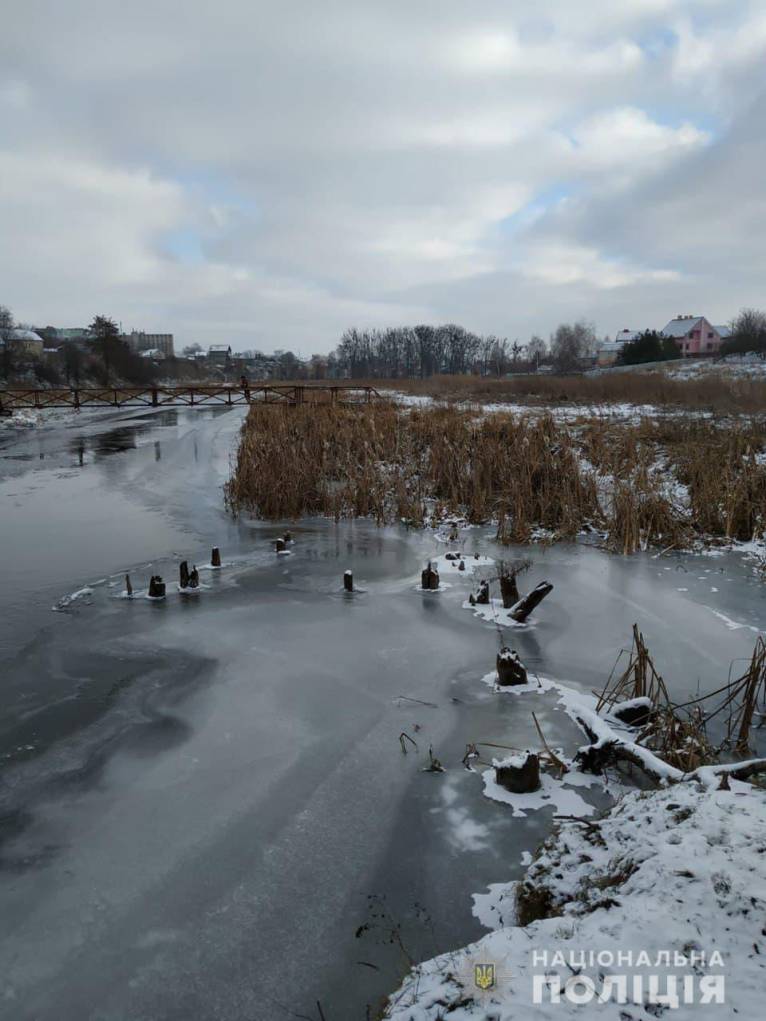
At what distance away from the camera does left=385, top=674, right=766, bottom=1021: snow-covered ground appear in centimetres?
199

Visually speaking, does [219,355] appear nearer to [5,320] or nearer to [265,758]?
[5,320]

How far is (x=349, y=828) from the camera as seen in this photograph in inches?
138

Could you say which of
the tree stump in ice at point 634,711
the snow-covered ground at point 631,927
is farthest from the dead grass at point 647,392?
the snow-covered ground at point 631,927

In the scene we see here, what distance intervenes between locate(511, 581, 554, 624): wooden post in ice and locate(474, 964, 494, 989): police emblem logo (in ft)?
14.9

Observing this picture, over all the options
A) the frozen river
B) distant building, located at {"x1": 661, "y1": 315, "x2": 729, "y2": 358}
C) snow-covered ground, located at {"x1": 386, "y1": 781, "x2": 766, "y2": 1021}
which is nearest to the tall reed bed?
the frozen river

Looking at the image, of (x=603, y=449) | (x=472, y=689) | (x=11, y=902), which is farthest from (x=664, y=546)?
(x=11, y=902)

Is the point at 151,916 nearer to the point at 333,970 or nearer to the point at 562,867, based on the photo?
the point at 333,970

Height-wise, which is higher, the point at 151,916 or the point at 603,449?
the point at 603,449

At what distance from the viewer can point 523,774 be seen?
147 inches

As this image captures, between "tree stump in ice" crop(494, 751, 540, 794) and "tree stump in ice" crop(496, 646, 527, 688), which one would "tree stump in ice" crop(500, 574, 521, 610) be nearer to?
"tree stump in ice" crop(496, 646, 527, 688)

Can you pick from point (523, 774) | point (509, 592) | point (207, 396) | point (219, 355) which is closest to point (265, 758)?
point (523, 774)

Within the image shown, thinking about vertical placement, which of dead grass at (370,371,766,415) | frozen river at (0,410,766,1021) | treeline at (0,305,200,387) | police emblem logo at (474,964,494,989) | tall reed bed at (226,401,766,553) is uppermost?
treeline at (0,305,200,387)

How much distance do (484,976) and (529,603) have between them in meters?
4.64

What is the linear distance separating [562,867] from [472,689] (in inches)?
92.4
